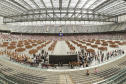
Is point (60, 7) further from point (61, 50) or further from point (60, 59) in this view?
point (60, 59)

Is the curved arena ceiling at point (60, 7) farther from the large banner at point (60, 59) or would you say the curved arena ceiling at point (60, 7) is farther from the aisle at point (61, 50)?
the large banner at point (60, 59)

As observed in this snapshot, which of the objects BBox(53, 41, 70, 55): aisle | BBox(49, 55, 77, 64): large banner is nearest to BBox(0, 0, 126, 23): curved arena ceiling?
BBox(53, 41, 70, 55): aisle

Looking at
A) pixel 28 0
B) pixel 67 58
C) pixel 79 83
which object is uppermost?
pixel 28 0

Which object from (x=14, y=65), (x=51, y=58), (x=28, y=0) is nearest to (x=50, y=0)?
(x=28, y=0)

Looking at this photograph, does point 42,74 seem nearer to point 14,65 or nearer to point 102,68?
point 14,65

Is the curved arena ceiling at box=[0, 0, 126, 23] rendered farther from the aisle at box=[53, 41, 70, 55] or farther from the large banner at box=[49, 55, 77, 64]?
the large banner at box=[49, 55, 77, 64]

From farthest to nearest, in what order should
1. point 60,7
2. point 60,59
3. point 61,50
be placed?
point 60,7
point 61,50
point 60,59

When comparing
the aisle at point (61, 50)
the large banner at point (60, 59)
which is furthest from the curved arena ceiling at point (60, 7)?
the large banner at point (60, 59)

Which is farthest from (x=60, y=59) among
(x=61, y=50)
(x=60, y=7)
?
(x=60, y=7)

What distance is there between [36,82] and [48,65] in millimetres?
4242

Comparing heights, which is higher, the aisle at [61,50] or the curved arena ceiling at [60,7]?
the curved arena ceiling at [60,7]

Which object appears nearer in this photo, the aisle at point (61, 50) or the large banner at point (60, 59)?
the large banner at point (60, 59)

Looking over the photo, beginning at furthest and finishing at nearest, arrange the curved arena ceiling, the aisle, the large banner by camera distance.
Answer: the curved arena ceiling → the aisle → the large banner

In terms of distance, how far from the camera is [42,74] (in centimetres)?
857
